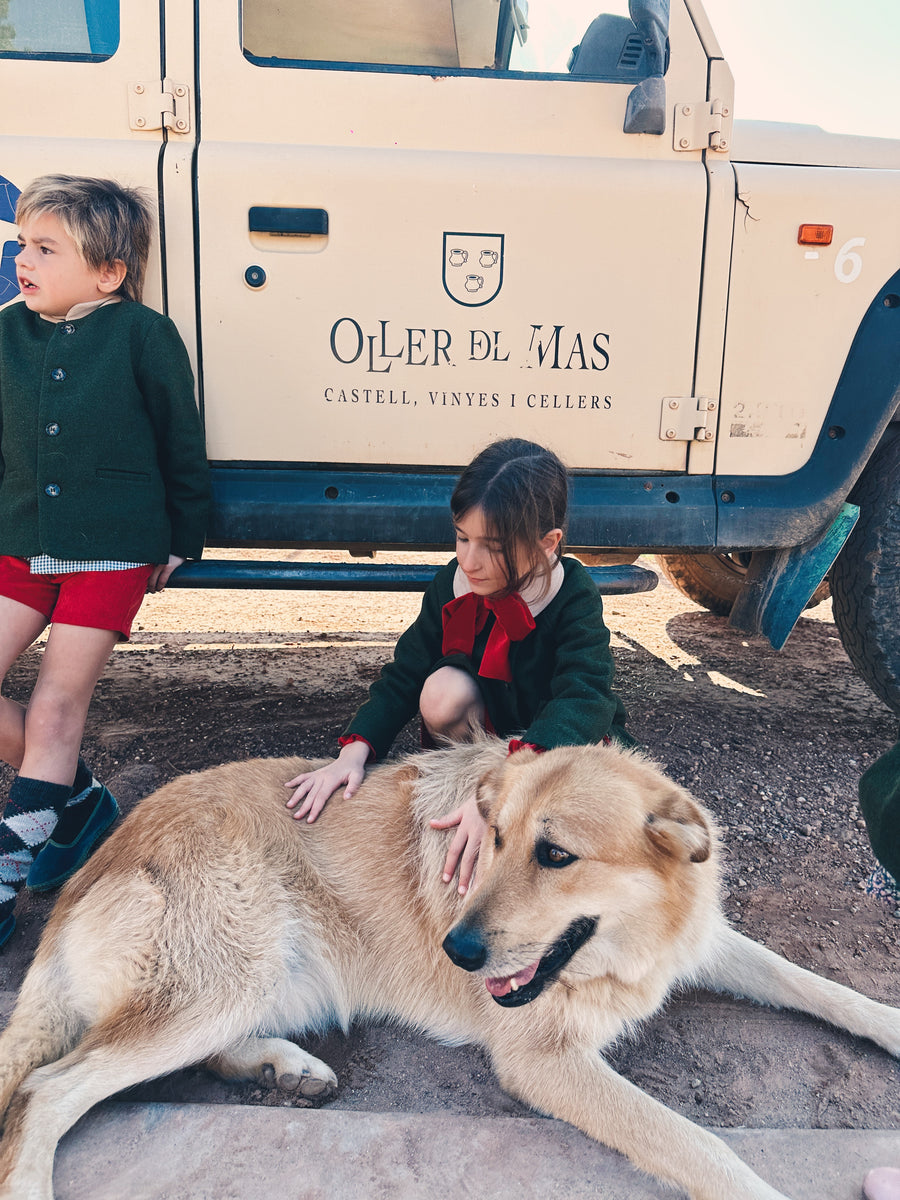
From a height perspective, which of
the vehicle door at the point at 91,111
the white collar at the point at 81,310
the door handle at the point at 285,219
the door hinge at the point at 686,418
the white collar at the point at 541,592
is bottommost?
the white collar at the point at 541,592

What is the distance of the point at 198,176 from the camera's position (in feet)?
9.12

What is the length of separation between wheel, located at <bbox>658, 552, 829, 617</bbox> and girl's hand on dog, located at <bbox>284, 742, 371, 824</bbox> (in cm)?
314

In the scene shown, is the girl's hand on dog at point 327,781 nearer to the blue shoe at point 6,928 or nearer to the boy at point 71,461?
the boy at point 71,461

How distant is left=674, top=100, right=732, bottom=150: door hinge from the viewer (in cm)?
293

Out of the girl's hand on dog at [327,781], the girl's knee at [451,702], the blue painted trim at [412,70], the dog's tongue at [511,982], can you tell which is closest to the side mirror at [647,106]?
the blue painted trim at [412,70]

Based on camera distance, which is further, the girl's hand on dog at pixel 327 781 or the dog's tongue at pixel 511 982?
the girl's hand on dog at pixel 327 781

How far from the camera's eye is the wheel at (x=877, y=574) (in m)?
3.16

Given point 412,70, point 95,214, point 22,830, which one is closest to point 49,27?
point 95,214

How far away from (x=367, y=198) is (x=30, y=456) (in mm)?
1367

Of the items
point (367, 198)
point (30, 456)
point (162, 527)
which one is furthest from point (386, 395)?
point (30, 456)

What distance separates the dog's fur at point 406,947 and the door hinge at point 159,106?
84.4 inches

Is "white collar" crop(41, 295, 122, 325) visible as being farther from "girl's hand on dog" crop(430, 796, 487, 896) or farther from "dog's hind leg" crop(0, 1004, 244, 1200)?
"dog's hind leg" crop(0, 1004, 244, 1200)

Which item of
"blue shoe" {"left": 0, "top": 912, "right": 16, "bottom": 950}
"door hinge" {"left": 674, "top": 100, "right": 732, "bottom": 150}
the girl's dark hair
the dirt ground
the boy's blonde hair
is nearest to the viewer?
the dirt ground

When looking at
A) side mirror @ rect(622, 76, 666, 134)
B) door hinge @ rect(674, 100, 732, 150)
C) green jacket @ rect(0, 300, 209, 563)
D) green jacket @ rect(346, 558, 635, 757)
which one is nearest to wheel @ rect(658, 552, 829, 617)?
door hinge @ rect(674, 100, 732, 150)
